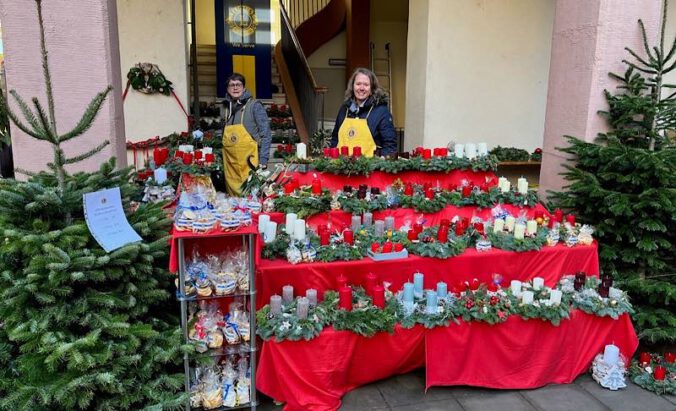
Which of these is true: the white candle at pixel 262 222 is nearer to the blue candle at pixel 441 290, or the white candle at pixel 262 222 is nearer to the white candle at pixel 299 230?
the white candle at pixel 299 230

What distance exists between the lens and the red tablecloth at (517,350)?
142 inches

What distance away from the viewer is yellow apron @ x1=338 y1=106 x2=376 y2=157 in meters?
5.09

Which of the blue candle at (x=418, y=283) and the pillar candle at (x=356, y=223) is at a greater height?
the pillar candle at (x=356, y=223)

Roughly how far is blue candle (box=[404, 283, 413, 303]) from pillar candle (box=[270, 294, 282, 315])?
2.91ft

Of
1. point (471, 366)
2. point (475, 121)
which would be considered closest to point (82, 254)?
point (471, 366)

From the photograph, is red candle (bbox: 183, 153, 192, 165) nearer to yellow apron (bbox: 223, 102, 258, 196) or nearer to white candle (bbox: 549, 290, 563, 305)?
yellow apron (bbox: 223, 102, 258, 196)

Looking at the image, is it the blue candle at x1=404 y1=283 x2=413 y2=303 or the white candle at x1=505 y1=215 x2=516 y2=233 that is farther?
the white candle at x1=505 y1=215 x2=516 y2=233

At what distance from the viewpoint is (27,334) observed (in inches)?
102

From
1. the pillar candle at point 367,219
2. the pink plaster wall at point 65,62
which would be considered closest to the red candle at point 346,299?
the pillar candle at point 367,219

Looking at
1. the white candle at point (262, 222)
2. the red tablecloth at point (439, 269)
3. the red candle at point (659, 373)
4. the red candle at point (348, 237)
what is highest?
the white candle at point (262, 222)

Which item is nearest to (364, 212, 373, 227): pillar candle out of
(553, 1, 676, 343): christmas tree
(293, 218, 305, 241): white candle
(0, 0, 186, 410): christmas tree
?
(293, 218, 305, 241): white candle

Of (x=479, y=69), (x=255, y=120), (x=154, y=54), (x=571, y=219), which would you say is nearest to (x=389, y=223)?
(x=571, y=219)

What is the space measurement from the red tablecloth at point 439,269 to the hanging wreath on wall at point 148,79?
4780 millimetres

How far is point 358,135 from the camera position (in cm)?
511
